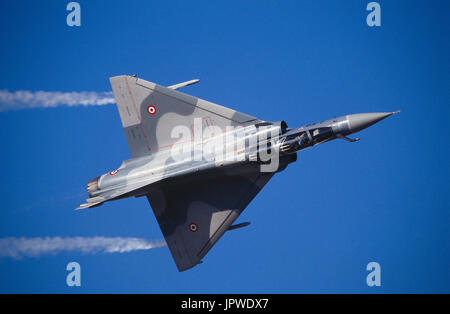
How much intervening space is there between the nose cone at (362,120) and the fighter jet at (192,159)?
30 cm

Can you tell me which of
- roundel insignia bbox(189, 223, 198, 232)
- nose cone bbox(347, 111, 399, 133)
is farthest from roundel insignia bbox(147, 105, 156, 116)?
nose cone bbox(347, 111, 399, 133)

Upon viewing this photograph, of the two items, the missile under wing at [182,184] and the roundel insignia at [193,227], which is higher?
the missile under wing at [182,184]

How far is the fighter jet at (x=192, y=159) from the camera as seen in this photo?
647 inches

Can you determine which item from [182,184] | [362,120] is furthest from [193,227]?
[362,120]

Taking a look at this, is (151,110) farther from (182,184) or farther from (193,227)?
(193,227)

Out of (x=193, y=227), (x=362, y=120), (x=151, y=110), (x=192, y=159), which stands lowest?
(x=193, y=227)

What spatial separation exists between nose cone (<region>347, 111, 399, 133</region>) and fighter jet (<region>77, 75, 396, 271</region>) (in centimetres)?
30

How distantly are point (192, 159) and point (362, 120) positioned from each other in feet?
16.5

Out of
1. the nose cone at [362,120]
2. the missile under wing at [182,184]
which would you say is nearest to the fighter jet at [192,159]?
the missile under wing at [182,184]

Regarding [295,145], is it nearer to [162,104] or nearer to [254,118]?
[254,118]

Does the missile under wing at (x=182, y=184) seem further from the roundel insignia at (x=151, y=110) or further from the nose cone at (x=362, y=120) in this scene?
the nose cone at (x=362, y=120)

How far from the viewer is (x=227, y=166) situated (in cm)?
1647

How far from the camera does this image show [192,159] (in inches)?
658

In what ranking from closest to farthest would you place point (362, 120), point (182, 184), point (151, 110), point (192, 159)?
point (362, 120) < point (192, 159) < point (182, 184) < point (151, 110)
